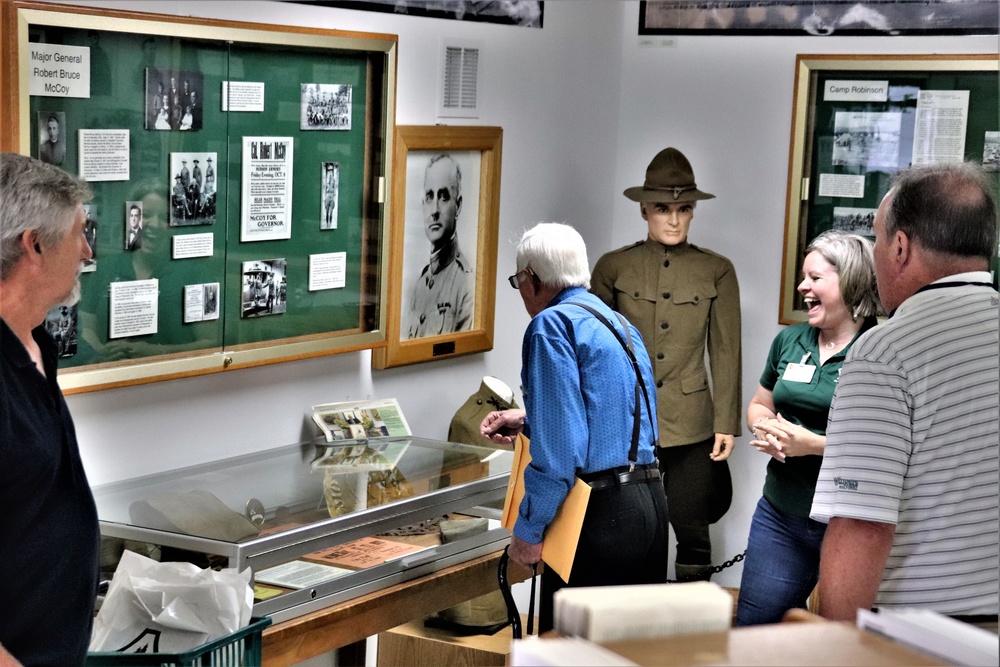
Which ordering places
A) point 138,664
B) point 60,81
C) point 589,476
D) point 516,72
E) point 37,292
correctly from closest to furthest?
point 37,292, point 138,664, point 60,81, point 589,476, point 516,72

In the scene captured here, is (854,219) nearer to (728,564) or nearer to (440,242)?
(728,564)

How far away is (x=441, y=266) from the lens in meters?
4.94

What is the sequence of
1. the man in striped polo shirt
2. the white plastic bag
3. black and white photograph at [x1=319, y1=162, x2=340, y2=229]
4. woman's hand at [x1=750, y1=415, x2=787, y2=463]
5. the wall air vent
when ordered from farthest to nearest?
the wall air vent
black and white photograph at [x1=319, y1=162, x2=340, y2=229]
woman's hand at [x1=750, y1=415, x2=787, y2=463]
the white plastic bag
the man in striped polo shirt

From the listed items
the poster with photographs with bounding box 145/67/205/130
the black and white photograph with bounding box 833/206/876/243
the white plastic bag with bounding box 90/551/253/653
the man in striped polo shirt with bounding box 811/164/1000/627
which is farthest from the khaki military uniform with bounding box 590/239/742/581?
the man in striped polo shirt with bounding box 811/164/1000/627

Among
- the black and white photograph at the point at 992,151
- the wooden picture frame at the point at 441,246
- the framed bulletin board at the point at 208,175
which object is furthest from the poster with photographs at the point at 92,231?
the black and white photograph at the point at 992,151

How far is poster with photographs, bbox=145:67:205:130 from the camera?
11.5 feet

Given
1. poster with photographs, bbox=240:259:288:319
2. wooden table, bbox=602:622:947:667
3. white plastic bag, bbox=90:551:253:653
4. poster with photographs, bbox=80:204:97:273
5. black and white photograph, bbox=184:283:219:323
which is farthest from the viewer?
poster with photographs, bbox=240:259:288:319

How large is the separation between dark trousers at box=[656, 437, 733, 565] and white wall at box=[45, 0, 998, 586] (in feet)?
1.58

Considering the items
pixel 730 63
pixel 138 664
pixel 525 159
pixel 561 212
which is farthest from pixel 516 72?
pixel 138 664

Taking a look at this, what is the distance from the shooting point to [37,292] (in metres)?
2.32

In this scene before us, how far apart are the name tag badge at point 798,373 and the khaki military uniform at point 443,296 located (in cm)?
150

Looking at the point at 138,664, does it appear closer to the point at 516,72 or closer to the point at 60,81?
the point at 60,81

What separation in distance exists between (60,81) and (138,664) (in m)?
1.53

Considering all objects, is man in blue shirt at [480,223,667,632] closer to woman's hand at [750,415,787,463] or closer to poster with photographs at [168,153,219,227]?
woman's hand at [750,415,787,463]
